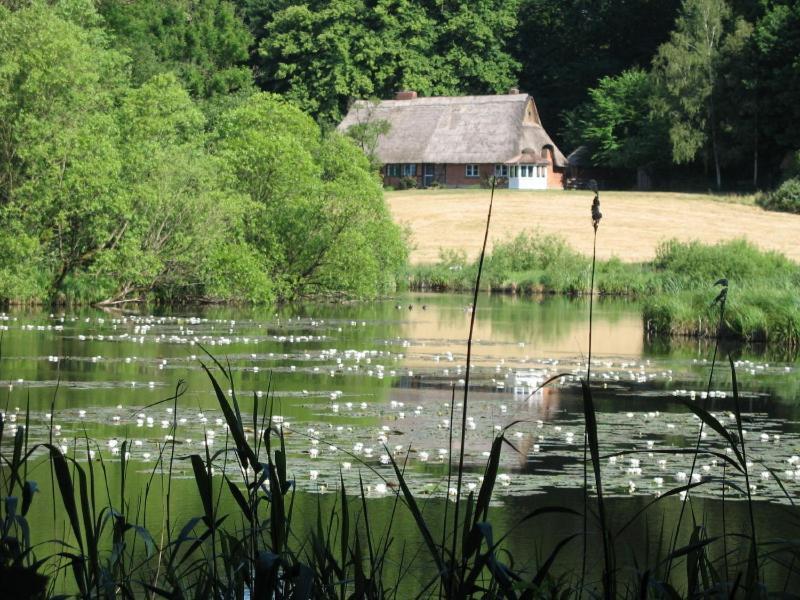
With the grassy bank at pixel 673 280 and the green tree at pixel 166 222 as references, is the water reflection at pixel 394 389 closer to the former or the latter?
the grassy bank at pixel 673 280

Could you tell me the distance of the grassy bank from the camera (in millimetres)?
24469

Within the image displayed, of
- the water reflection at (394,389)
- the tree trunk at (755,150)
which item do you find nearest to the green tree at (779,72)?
the tree trunk at (755,150)

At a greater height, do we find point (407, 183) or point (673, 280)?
point (407, 183)

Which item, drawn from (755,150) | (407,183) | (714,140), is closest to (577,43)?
(407,183)

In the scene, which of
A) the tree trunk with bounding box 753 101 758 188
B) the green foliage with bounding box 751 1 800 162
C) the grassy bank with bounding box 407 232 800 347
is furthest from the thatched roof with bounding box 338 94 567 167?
the grassy bank with bounding box 407 232 800 347

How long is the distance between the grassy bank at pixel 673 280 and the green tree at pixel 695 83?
19.5 m

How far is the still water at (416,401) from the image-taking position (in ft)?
31.1

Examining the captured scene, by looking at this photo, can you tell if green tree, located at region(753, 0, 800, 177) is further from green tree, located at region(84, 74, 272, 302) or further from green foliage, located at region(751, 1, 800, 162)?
green tree, located at region(84, 74, 272, 302)

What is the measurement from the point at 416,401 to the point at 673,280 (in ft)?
71.7

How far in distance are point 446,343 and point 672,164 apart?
49124 mm

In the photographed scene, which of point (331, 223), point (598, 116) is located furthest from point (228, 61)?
point (331, 223)

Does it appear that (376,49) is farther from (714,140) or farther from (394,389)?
(394,389)

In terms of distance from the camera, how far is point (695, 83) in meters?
63.7

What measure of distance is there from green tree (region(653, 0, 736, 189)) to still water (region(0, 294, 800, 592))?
1490 inches
